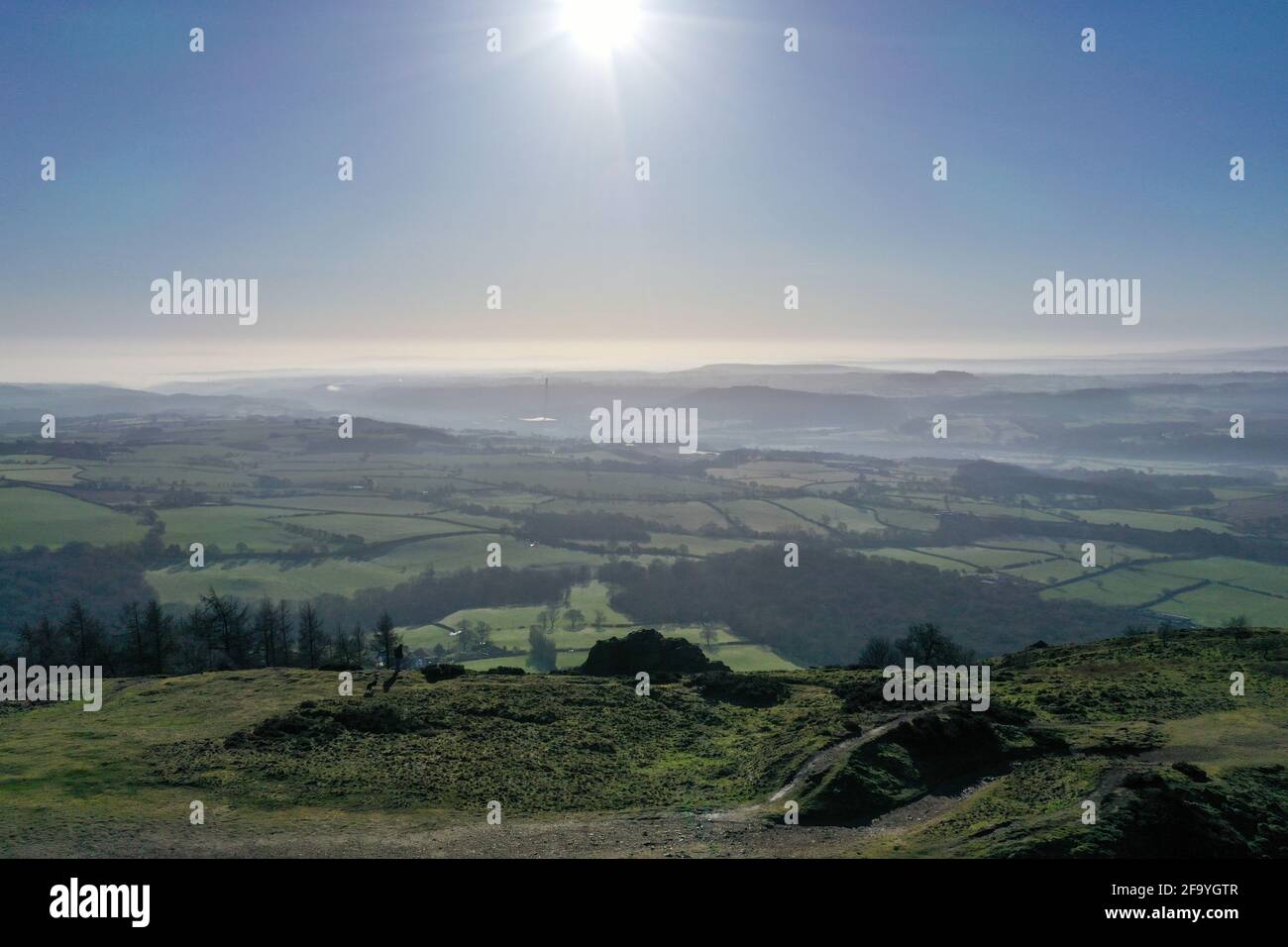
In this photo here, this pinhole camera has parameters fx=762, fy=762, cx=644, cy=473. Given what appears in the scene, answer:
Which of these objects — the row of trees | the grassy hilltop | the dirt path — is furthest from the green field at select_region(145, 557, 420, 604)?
the dirt path

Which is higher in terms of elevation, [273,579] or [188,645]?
[273,579]

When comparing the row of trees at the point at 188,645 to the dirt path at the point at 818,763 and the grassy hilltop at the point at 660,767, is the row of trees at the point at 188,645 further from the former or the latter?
the dirt path at the point at 818,763

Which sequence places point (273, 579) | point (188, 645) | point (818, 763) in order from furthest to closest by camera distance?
point (273, 579) → point (188, 645) → point (818, 763)

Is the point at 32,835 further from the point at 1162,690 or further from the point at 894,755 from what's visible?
the point at 1162,690

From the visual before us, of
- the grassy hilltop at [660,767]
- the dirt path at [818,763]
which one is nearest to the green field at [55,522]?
the grassy hilltop at [660,767]

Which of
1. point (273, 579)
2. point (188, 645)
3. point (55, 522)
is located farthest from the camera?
point (55, 522)

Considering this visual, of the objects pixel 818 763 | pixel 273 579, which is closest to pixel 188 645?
pixel 273 579

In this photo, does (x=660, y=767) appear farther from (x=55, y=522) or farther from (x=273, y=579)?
(x=55, y=522)

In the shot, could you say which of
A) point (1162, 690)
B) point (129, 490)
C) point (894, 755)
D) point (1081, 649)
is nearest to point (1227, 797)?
point (894, 755)

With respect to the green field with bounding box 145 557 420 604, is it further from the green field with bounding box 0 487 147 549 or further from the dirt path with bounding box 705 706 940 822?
the dirt path with bounding box 705 706 940 822
